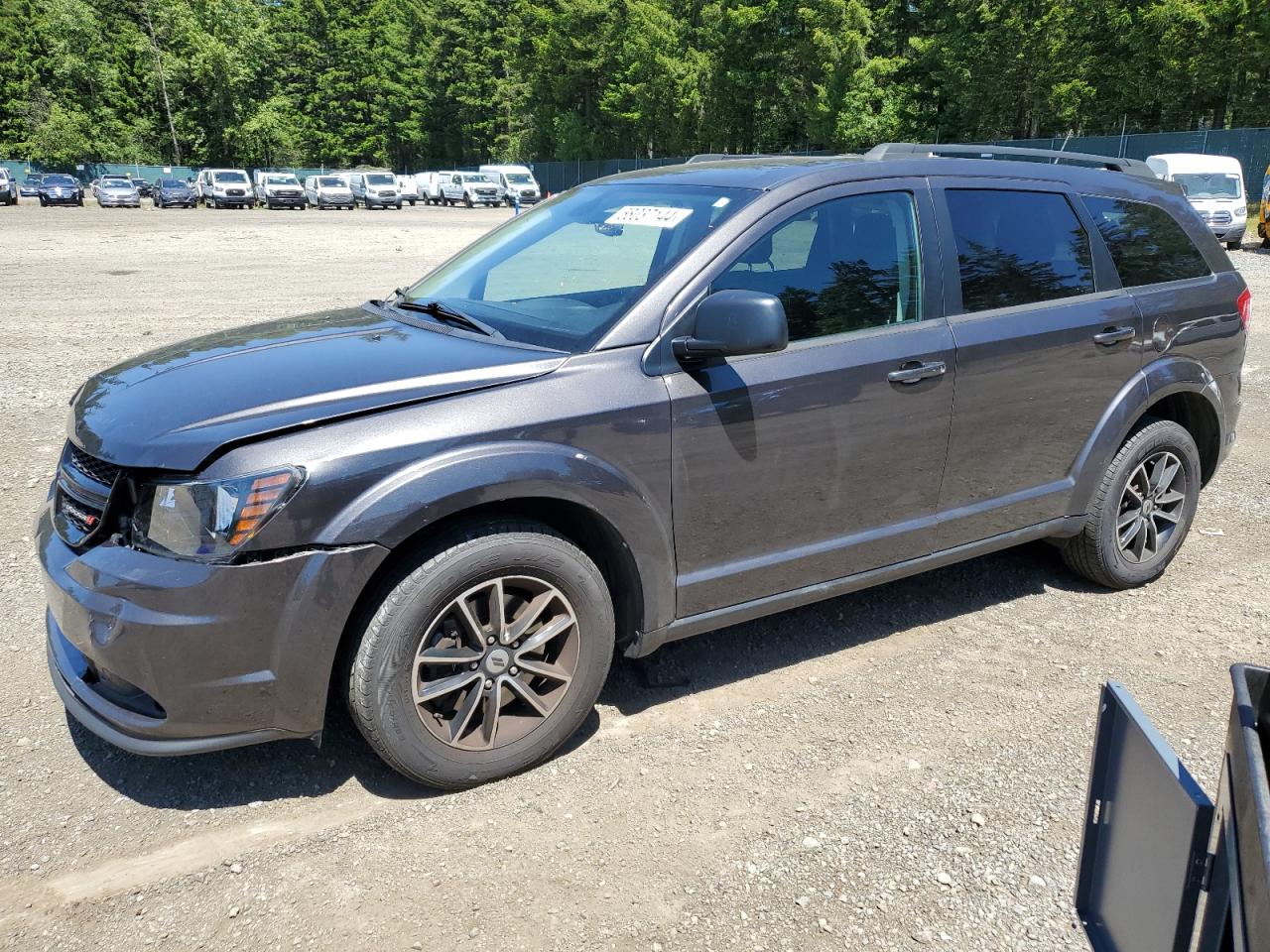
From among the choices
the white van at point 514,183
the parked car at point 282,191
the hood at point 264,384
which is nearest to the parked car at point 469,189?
the white van at point 514,183

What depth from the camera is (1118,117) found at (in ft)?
143

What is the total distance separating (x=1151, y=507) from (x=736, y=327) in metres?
2.63

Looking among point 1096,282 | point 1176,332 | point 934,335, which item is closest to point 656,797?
point 934,335

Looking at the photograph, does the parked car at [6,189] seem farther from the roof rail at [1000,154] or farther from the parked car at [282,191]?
the roof rail at [1000,154]

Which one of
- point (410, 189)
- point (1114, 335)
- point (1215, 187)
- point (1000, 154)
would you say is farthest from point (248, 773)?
point (410, 189)

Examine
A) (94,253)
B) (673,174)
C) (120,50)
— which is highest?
(120,50)

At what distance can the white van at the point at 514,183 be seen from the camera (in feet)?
175

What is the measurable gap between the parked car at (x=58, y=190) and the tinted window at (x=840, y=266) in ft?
182

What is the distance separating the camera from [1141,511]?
461 centimetres

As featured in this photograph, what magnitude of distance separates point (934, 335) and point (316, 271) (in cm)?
1618

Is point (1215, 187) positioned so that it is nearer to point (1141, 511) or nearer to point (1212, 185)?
point (1212, 185)

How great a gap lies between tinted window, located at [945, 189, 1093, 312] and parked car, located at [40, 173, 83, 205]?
55427 mm

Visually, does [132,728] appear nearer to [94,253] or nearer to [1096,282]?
Answer: [1096,282]

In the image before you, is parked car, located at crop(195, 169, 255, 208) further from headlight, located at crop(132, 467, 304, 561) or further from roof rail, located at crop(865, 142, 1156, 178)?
headlight, located at crop(132, 467, 304, 561)
